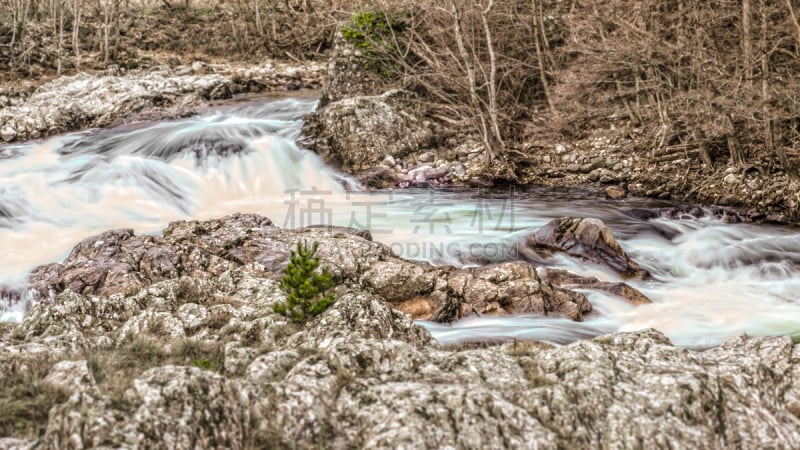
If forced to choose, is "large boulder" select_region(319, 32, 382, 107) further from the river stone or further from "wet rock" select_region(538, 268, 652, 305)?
the river stone

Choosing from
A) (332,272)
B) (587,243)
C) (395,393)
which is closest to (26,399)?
(395,393)

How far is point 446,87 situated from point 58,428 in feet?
49.1

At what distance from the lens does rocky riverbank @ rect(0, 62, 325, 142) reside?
17344mm

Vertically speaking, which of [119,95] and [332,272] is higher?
[119,95]

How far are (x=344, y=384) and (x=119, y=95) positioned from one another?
17053mm

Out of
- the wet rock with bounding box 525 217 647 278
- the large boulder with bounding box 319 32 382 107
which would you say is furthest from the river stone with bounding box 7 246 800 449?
the large boulder with bounding box 319 32 382 107

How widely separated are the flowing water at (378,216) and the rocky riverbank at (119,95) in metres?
1.07

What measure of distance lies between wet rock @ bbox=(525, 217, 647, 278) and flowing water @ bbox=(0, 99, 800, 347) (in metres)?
0.22

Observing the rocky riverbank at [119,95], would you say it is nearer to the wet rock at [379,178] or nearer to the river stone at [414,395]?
the wet rock at [379,178]

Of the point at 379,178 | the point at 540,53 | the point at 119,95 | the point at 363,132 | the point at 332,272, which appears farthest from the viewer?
the point at 119,95

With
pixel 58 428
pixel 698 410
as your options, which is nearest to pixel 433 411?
pixel 698 410

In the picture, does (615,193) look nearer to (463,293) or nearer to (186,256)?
(463,293)

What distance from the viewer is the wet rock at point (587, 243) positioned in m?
9.70

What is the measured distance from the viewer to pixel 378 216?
41.1 ft
